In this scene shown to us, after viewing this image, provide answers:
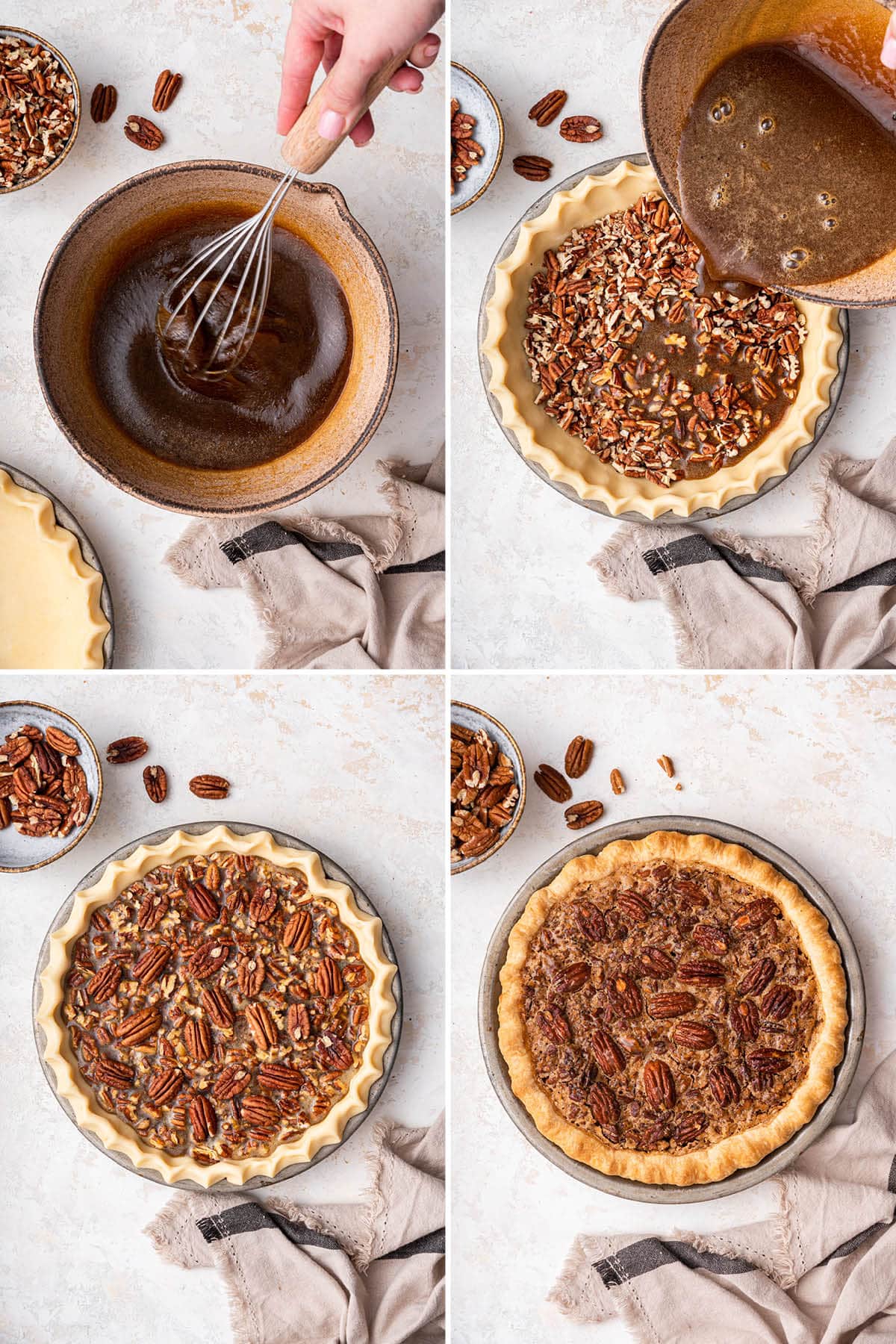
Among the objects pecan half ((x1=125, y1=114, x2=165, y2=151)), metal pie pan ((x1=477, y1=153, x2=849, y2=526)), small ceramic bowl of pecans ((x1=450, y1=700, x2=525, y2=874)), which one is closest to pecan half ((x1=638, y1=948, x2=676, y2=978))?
small ceramic bowl of pecans ((x1=450, y1=700, x2=525, y2=874))

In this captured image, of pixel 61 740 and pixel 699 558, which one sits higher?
pixel 699 558

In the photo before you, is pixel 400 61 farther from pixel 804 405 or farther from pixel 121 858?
pixel 121 858

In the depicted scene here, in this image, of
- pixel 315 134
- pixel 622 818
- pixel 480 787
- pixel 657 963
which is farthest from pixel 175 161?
pixel 657 963

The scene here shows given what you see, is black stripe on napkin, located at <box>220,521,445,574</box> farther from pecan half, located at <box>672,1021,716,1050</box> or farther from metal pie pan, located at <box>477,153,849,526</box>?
pecan half, located at <box>672,1021,716,1050</box>

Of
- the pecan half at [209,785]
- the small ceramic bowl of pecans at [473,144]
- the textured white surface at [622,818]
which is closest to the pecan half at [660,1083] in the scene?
the textured white surface at [622,818]

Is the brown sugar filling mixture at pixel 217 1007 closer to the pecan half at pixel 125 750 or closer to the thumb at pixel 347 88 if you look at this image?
the pecan half at pixel 125 750

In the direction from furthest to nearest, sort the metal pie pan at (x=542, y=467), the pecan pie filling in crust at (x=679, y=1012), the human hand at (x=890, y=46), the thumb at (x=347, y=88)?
the pecan pie filling in crust at (x=679, y=1012), the metal pie pan at (x=542, y=467), the thumb at (x=347, y=88), the human hand at (x=890, y=46)

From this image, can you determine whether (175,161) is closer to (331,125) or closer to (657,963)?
(331,125)
